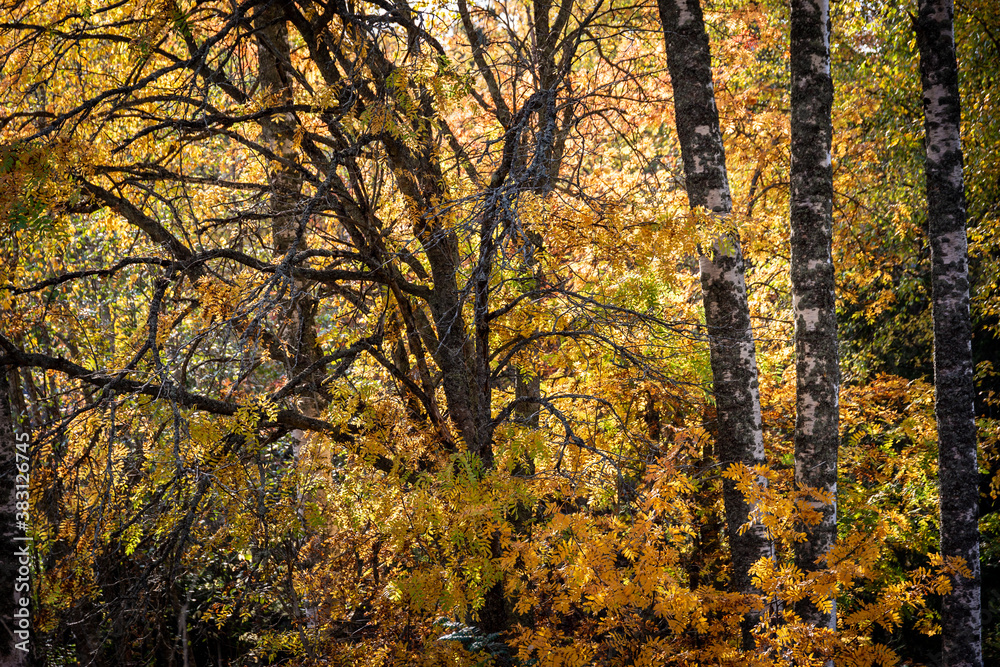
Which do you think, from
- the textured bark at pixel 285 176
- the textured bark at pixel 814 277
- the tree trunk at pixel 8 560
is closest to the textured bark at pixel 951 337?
the textured bark at pixel 814 277

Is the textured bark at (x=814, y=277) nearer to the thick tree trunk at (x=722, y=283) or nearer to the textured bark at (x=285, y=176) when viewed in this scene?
the thick tree trunk at (x=722, y=283)

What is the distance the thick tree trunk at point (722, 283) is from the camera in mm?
4207

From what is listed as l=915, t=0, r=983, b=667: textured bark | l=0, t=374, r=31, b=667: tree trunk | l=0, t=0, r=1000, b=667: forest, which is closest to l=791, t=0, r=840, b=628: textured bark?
l=0, t=0, r=1000, b=667: forest

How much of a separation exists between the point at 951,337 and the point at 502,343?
11.7 ft

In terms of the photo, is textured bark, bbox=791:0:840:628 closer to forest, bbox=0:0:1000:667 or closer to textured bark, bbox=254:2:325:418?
forest, bbox=0:0:1000:667

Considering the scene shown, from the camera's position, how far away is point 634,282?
4.21m

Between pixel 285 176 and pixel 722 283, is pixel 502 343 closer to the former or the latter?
pixel 722 283

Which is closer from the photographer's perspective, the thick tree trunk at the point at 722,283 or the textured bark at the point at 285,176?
the thick tree trunk at the point at 722,283

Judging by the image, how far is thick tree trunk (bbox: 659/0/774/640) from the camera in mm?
4207

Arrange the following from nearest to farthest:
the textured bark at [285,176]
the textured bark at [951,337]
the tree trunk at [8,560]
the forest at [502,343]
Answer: the forest at [502,343] → the tree trunk at [8,560] → the textured bark at [285,176] → the textured bark at [951,337]

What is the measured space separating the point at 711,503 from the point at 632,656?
3.40 m

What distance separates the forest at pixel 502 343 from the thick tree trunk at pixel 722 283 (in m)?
0.02

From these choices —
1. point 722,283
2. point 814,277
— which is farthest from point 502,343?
point 814,277

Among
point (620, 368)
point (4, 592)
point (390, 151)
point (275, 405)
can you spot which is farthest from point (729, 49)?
point (4, 592)
